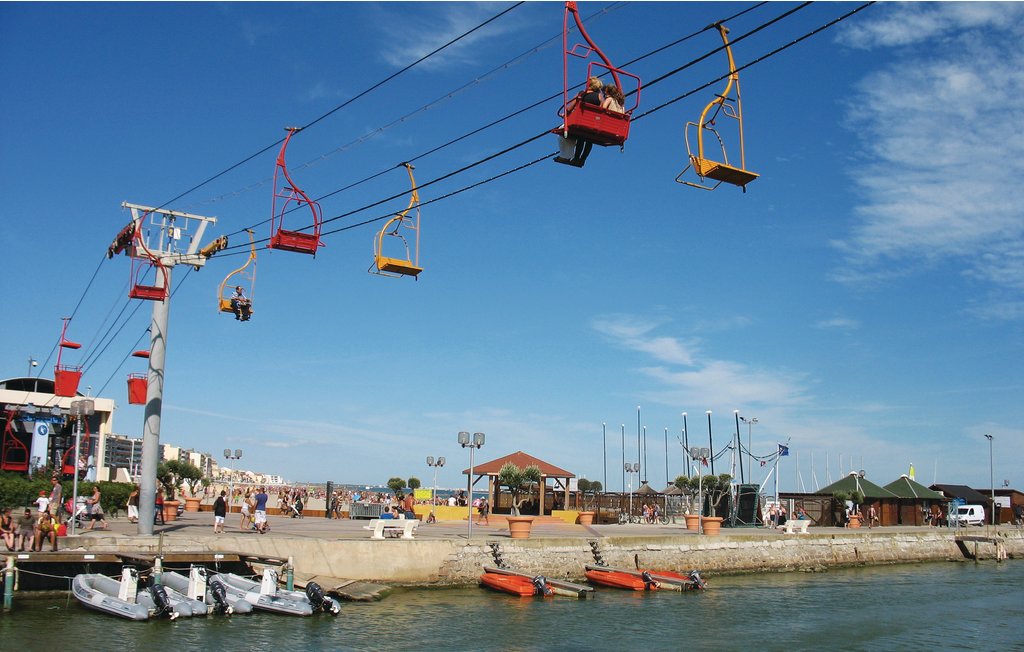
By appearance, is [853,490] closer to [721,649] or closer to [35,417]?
[721,649]

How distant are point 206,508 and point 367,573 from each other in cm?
2084

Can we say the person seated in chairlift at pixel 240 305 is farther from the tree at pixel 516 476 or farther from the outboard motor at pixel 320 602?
the tree at pixel 516 476

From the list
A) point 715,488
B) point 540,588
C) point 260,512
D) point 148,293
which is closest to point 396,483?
point 715,488

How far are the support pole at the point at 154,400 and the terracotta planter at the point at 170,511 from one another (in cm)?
626

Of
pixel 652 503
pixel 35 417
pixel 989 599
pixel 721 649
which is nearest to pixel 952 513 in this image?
pixel 652 503

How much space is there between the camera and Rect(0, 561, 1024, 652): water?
1908 centimetres

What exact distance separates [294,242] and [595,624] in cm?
1264

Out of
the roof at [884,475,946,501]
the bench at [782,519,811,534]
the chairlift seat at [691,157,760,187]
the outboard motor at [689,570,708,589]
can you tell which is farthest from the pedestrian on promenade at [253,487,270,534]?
the roof at [884,475,946,501]

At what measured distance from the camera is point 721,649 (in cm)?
2045

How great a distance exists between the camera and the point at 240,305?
27.0 metres

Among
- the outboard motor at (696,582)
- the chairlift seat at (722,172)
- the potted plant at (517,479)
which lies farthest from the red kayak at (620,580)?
the chairlift seat at (722,172)

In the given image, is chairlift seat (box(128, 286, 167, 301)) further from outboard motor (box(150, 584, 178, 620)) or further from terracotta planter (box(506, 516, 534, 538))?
terracotta planter (box(506, 516, 534, 538))

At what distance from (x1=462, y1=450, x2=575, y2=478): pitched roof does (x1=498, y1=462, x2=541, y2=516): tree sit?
0.38 m

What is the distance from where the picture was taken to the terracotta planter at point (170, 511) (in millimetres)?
31344
